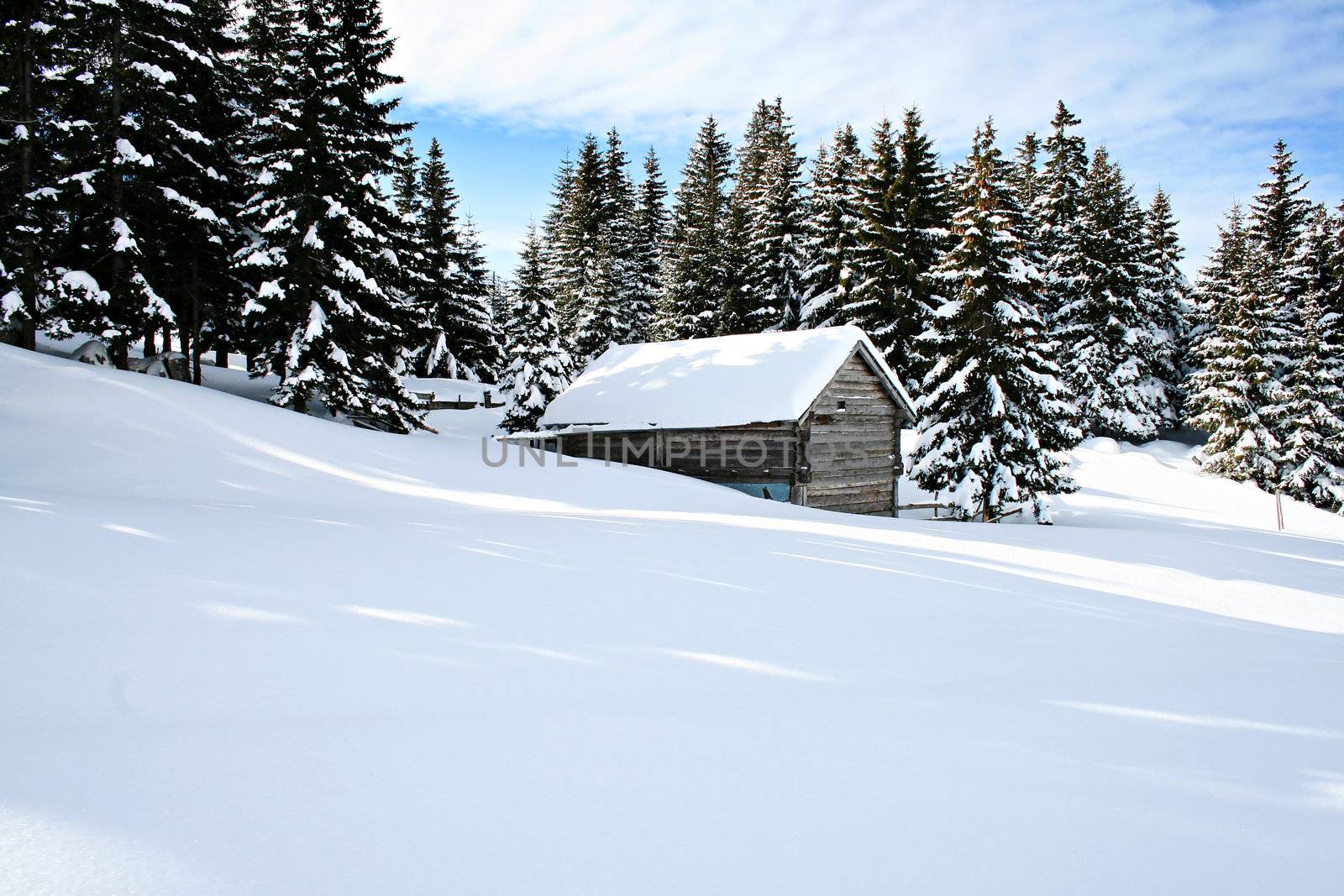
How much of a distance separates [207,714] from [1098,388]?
43981 mm

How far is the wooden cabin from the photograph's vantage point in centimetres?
2067

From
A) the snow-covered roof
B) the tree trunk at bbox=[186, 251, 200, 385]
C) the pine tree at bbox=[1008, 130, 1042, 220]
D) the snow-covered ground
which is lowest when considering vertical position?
the snow-covered ground

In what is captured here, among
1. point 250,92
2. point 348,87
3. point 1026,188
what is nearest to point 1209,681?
point 348,87

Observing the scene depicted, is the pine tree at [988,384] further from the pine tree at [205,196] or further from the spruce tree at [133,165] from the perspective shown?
the spruce tree at [133,165]

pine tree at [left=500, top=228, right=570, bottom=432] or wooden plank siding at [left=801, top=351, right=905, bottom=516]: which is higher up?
pine tree at [left=500, top=228, right=570, bottom=432]

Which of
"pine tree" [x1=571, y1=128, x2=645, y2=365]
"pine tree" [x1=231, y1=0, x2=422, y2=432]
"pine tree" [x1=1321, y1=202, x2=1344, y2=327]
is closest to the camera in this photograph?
"pine tree" [x1=231, y1=0, x2=422, y2=432]

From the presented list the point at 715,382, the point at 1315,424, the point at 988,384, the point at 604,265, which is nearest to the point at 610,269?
the point at 604,265

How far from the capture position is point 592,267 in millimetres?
45906

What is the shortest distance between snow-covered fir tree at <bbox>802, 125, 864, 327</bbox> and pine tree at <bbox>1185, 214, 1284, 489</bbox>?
18.2m

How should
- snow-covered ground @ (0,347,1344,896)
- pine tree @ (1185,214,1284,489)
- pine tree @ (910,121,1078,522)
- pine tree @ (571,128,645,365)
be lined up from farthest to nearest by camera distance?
1. pine tree @ (571,128,645,365)
2. pine tree @ (1185,214,1284,489)
3. pine tree @ (910,121,1078,522)
4. snow-covered ground @ (0,347,1344,896)

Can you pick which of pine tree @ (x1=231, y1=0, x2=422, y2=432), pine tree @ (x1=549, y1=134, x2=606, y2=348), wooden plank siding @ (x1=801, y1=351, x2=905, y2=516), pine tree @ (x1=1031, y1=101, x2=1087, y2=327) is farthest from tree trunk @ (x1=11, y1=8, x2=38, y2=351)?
pine tree @ (x1=1031, y1=101, x2=1087, y2=327)

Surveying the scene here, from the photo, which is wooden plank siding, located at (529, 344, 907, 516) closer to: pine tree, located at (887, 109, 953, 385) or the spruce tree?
pine tree, located at (887, 109, 953, 385)

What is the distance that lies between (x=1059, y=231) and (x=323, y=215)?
3855 centimetres

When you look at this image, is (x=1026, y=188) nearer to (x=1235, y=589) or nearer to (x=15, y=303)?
(x=1235, y=589)
